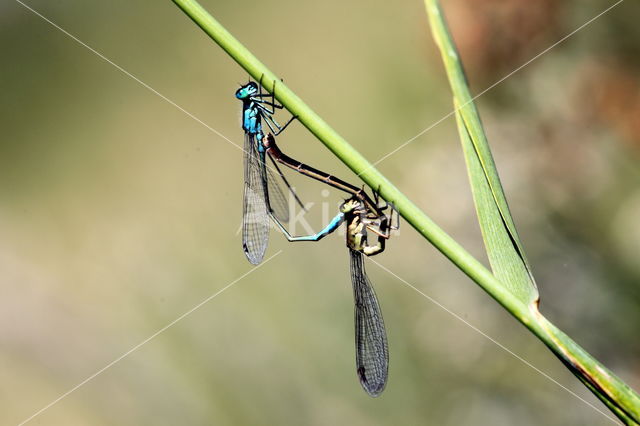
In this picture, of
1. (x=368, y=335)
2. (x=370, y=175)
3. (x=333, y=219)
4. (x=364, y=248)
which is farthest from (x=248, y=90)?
(x=370, y=175)

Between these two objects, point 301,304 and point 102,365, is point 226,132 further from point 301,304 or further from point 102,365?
point 102,365

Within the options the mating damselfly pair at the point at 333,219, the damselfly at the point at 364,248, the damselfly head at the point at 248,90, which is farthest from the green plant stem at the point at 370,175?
the damselfly head at the point at 248,90

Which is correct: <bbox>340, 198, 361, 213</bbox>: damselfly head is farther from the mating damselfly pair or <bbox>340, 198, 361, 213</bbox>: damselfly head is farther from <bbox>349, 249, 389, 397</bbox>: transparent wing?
<bbox>349, 249, 389, 397</bbox>: transparent wing

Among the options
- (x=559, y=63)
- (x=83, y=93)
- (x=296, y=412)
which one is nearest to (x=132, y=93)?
(x=83, y=93)

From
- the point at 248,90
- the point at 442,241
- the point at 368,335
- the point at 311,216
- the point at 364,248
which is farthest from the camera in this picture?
the point at 311,216

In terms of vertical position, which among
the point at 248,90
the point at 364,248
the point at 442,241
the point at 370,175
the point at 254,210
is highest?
the point at 248,90

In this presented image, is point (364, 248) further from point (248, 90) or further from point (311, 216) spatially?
point (311, 216)
